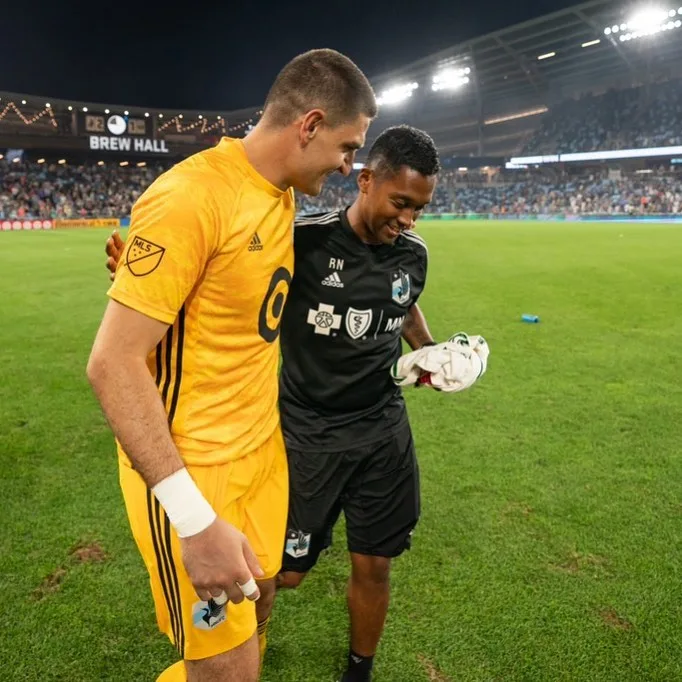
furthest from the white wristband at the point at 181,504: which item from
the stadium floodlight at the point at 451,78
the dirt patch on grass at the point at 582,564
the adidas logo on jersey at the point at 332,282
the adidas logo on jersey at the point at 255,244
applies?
the stadium floodlight at the point at 451,78

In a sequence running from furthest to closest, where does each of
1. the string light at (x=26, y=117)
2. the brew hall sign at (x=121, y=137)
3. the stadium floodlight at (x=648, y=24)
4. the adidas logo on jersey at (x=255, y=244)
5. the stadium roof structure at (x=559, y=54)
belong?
the string light at (x=26, y=117), the brew hall sign at (x=121, y=137), the stadium roof structure at (x=559, y=54), the stadium floodlight at (x=648, y=24), the adidas logo on jersey at (x=255, y=244)

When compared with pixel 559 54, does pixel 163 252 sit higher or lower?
lower

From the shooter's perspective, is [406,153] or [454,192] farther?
[454,192]

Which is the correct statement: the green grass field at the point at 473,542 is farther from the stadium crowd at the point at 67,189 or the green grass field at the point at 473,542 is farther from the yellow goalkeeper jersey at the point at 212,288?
the stadium crowd at the point at 67,189

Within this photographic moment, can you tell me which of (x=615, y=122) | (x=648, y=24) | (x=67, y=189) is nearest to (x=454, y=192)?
(x=615, y=122)

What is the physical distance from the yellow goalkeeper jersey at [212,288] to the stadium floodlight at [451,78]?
193 ft

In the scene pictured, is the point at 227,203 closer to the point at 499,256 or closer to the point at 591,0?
the point at 499,256

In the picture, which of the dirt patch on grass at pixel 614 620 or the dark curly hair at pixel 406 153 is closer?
the dark curly hair at pixel 406 153

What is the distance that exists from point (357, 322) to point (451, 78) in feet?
195

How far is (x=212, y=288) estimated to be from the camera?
164 centimetres

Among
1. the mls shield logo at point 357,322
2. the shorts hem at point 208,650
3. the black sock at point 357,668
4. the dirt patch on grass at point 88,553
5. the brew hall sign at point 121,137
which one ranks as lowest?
the dirt patch on grass at point 88,553

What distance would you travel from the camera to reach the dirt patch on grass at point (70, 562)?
3123 mm

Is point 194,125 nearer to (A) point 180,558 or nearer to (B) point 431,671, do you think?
(B) point 431,671

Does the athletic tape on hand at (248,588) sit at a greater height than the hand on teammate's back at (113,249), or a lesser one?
lesser
